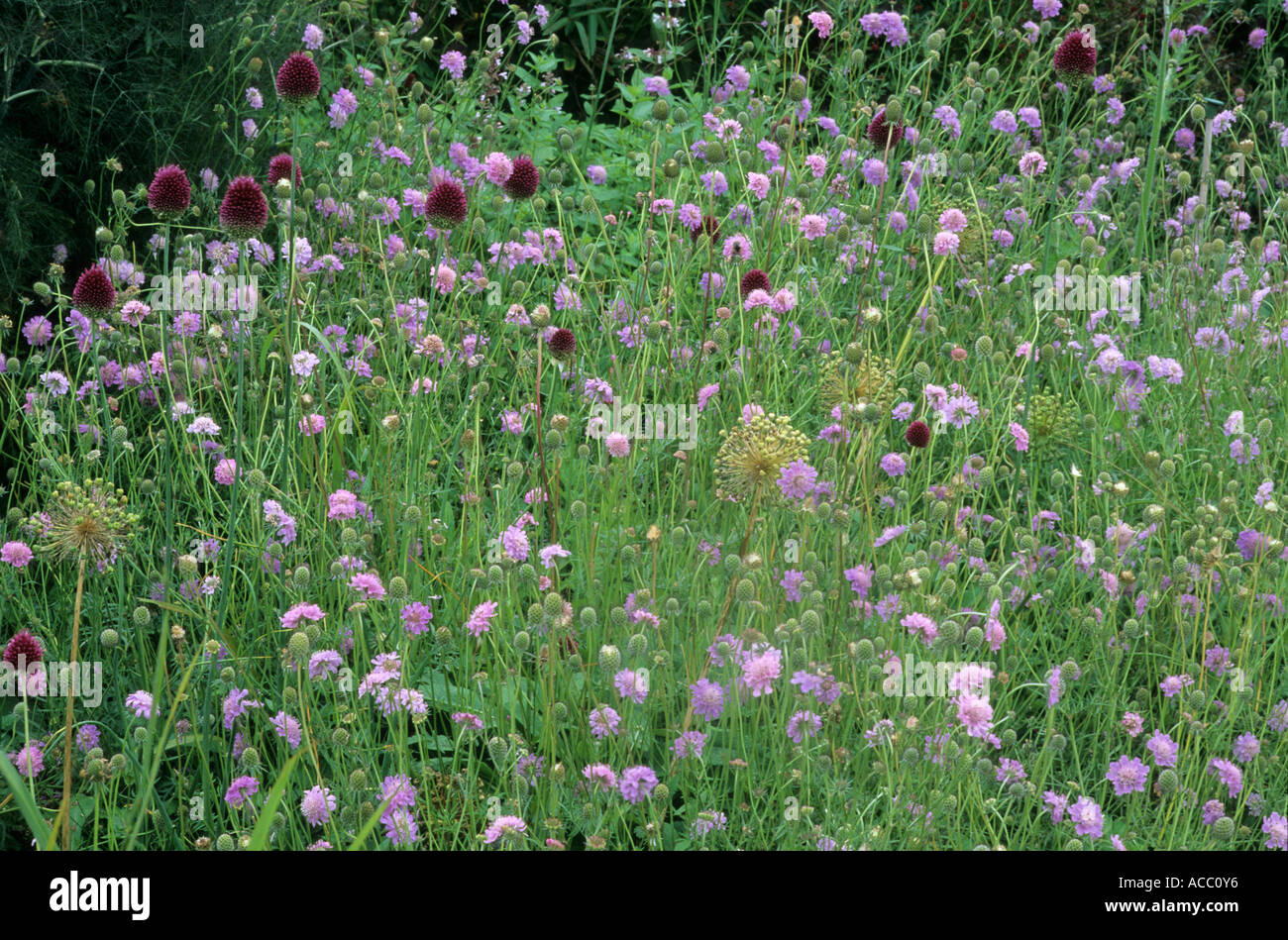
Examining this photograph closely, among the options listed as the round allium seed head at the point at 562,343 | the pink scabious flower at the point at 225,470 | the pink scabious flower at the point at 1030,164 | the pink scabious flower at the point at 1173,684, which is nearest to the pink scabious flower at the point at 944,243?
the pink scabious flower at the point at 1030,164

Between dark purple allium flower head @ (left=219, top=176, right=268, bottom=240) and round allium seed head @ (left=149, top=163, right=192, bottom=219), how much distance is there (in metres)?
0.09

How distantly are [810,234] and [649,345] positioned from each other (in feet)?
2.09

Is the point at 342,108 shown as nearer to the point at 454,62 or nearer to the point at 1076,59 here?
the point at 454,62

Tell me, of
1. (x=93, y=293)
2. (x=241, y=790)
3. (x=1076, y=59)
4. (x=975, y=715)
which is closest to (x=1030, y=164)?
(x=1076, y=59)

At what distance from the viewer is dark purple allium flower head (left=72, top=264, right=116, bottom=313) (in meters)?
2.21

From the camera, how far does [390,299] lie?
294cm

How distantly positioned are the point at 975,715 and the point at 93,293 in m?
1.69

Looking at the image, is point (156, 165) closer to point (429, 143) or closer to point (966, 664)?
point (429, 143)

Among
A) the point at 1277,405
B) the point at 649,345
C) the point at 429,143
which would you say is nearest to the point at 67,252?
the point at 429,143

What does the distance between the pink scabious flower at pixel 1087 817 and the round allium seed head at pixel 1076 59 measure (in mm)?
1897

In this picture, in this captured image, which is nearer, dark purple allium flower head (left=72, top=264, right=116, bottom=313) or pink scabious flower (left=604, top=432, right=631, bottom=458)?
dark purple allium flower head (left=72, top=264, right=116, bottom=313)

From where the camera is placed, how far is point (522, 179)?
2859 mm

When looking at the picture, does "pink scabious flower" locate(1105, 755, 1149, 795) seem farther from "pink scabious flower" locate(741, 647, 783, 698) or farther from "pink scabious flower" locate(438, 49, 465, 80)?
"pink scabious flower" locate(438, 49, 465, 80)

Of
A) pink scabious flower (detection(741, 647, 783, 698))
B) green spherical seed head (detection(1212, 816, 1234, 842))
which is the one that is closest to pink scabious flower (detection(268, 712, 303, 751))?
pink scabious flower (detection(741, 647, 783, 698))
